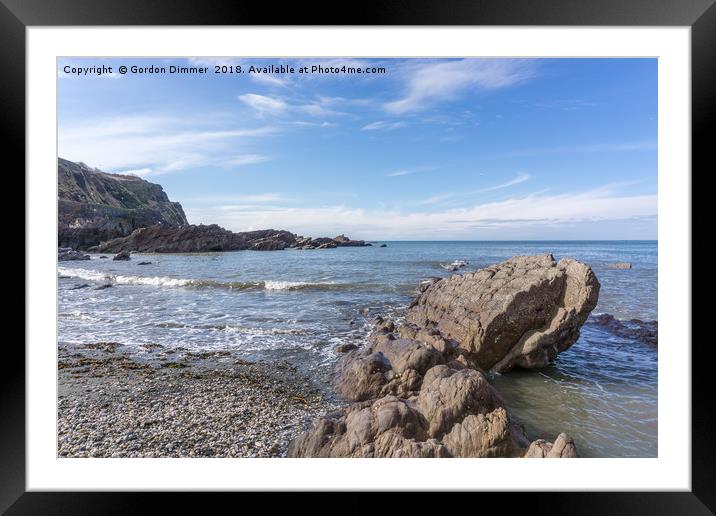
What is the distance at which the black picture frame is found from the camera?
2123 millimetres

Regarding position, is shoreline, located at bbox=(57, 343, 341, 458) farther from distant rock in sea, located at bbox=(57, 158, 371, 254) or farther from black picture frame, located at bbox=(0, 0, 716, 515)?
distant rock in sea, located at bbox=(57, 158, 371, 254)

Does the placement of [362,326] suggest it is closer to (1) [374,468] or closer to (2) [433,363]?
(2) [433,363]

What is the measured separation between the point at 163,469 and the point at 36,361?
129 cm

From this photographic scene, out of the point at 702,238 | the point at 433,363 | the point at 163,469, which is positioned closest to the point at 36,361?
the point at 163,469

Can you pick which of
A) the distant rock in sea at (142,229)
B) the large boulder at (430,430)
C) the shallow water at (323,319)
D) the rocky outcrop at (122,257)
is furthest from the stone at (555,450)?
the rocky outcrop at (122,257)

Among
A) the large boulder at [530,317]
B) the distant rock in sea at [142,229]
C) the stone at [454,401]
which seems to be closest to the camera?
the stone at [454,401]

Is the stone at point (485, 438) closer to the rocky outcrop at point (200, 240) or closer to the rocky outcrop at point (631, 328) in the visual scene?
the rocky outcrop at point (631, 328)

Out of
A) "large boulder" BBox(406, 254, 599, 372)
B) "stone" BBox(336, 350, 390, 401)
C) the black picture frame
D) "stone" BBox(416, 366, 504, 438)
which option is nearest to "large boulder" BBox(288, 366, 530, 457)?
"stone" BBox(416, 366, 504, 438)

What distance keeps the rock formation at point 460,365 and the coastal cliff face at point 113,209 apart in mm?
11236

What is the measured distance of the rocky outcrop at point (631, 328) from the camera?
5957 mm

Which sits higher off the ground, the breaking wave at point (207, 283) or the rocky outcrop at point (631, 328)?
the breaking wave at point (207, 283)

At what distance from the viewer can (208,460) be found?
2398mm

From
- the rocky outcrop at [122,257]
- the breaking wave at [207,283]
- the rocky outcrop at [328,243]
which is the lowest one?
the breaking wave at [207,283]
